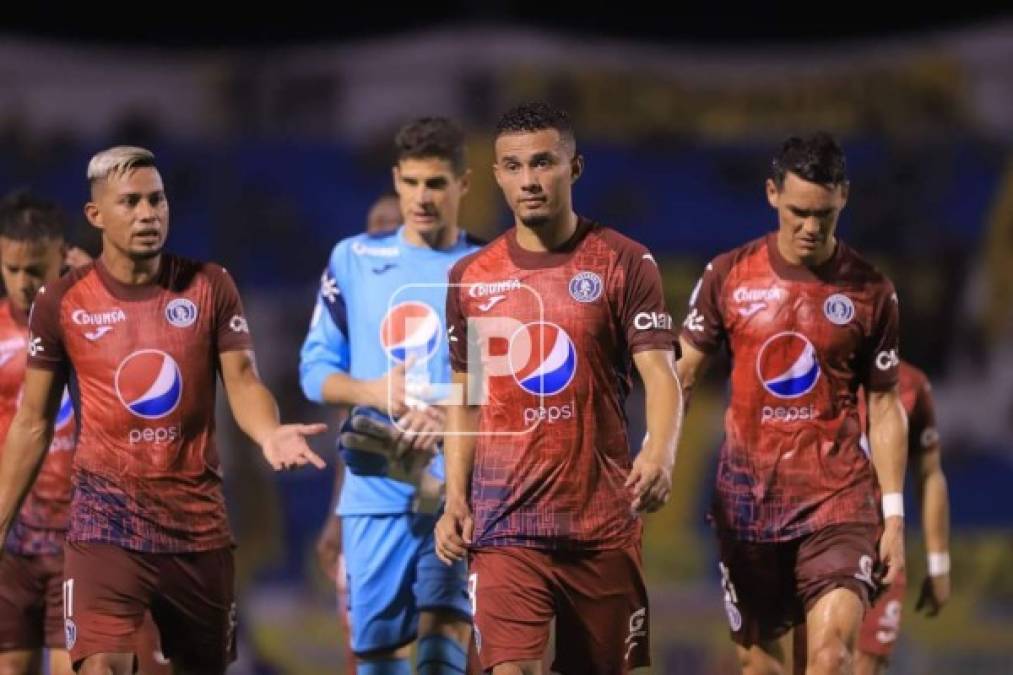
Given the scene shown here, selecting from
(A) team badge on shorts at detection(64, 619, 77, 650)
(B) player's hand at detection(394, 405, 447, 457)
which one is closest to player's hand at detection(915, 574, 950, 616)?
(B) player's hand at detection(394, 405, 447, 457)

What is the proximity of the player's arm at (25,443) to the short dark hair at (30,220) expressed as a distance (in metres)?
1.08

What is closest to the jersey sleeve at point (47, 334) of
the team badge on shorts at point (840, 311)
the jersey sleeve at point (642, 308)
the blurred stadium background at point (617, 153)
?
the jersey sleeve at point (642, 308)

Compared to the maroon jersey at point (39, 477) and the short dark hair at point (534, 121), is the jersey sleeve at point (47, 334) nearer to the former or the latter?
the maroon jersey at point (39, 477)

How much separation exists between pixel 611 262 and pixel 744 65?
26.4ft

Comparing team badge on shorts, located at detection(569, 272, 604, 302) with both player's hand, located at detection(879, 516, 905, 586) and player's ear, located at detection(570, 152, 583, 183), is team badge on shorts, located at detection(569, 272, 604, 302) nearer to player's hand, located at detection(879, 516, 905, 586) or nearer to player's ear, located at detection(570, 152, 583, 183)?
player's ear, located at detection(570, 152, 583, 183)

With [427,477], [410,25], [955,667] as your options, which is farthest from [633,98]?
[427,477]

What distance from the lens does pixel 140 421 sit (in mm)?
6512

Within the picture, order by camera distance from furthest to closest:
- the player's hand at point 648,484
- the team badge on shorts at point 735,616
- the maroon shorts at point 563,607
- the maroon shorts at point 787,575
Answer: the team badge on shorts at point 735,616
the maroon shorts at point 787,575
the maroon shorts at point 563,607
the player's hand at point 648,484

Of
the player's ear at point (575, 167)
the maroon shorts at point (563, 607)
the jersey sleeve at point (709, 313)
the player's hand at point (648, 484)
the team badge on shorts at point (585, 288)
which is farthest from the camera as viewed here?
the jersey sleeve at point (709, 313)

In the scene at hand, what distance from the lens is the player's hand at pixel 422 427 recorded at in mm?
6949

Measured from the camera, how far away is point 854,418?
23.1 ft

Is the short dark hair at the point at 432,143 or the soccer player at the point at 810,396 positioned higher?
the short dark hair at the point at 432,143

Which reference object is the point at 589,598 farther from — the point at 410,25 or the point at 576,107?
the point at 410,25

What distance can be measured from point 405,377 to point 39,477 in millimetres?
1661
